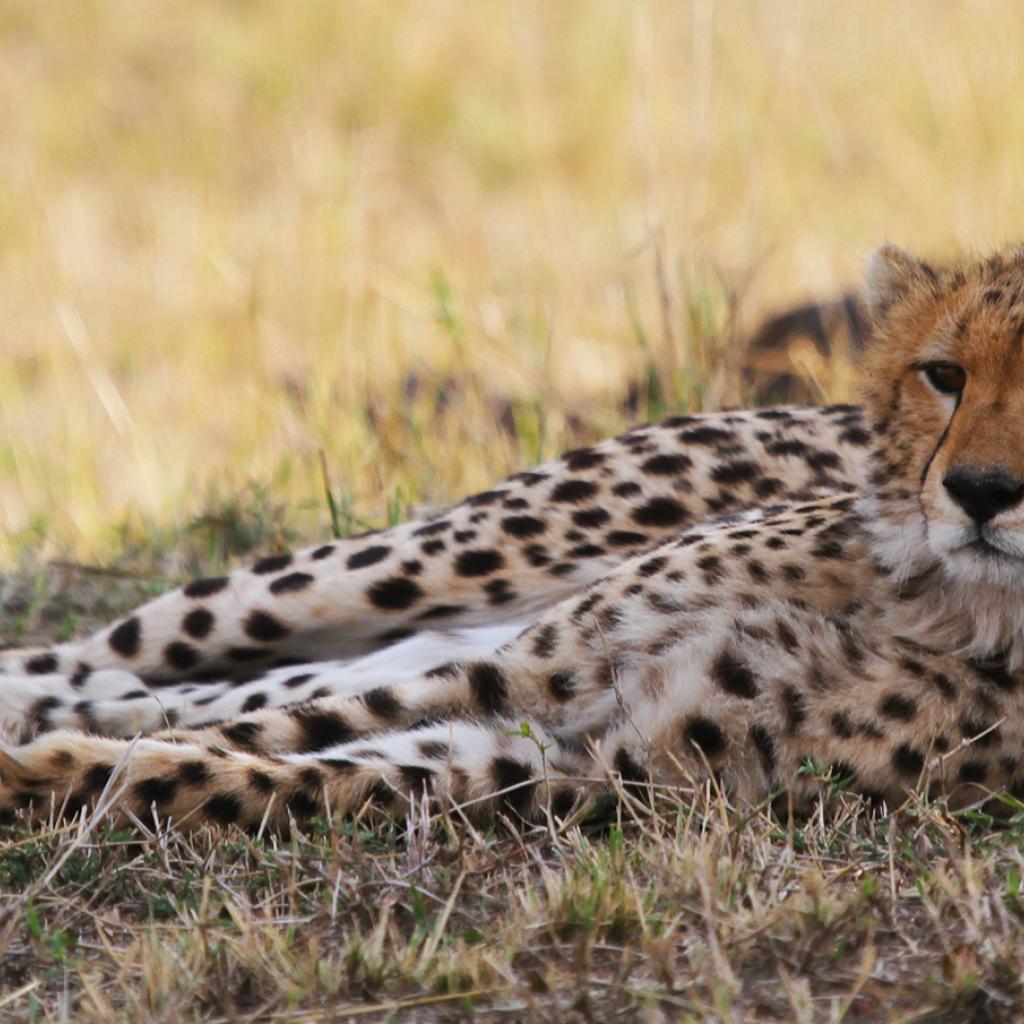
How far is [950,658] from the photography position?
8.09 feet

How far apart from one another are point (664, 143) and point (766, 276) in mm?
1159

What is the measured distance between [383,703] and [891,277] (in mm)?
987

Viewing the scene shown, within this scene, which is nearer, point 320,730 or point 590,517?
point 320,730

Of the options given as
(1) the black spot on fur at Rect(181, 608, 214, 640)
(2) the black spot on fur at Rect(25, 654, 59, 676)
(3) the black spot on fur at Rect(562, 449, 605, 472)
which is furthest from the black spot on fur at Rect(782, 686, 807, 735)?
(2) the black spot on fur at Rect(25, 654, 59, 676)

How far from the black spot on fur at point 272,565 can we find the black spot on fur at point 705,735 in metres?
1.10

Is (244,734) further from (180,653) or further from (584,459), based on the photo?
(584,459)

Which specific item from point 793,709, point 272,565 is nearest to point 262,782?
point 793,709

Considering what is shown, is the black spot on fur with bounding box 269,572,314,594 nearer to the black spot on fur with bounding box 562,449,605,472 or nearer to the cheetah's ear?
the black spot on fur with bounding box 562,449,605,472

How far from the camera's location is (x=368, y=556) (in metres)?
3.23

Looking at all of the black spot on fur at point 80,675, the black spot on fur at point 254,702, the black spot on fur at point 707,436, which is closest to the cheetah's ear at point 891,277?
the black spot on fur at point 707,436

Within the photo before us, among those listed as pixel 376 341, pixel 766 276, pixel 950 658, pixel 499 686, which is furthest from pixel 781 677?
pixel 766 276

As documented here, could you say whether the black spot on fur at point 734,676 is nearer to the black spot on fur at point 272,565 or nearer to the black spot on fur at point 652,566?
the black spot on fur at point 652,566

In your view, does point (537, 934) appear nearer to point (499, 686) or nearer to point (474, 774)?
point (474, 774)

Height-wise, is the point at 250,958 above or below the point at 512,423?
above
